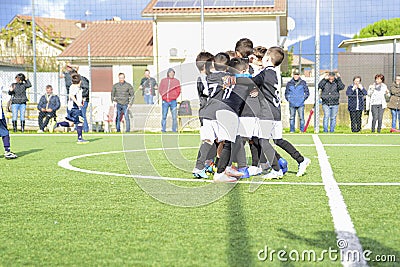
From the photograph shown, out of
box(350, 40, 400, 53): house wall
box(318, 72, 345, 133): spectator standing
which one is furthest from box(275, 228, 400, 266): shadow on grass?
box(350, 40, 400, 53): house wall

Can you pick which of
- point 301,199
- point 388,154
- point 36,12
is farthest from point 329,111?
point 36,12

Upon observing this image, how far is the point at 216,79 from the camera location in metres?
7.27

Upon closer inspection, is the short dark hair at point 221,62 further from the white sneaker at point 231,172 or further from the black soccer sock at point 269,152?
the white sneaker at point 231,172

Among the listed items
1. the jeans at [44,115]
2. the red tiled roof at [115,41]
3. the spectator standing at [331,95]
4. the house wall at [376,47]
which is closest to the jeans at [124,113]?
the jeans at [44,115]

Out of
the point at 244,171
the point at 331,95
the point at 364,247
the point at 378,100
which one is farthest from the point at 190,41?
the point at 364,247

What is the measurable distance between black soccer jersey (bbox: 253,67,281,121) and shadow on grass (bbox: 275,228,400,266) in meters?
2.97

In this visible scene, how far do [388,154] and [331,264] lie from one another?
Answer: 7365mm

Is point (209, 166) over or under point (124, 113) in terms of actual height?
under

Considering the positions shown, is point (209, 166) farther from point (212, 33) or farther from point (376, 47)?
point (376, 47)

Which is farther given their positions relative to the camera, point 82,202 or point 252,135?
point 252,135

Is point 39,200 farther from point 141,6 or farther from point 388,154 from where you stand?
point 141,6

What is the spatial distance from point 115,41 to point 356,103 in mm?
26413

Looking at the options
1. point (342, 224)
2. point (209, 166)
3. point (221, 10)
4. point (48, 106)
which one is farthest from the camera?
→ point (221, 10)

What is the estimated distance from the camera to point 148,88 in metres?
20.2
